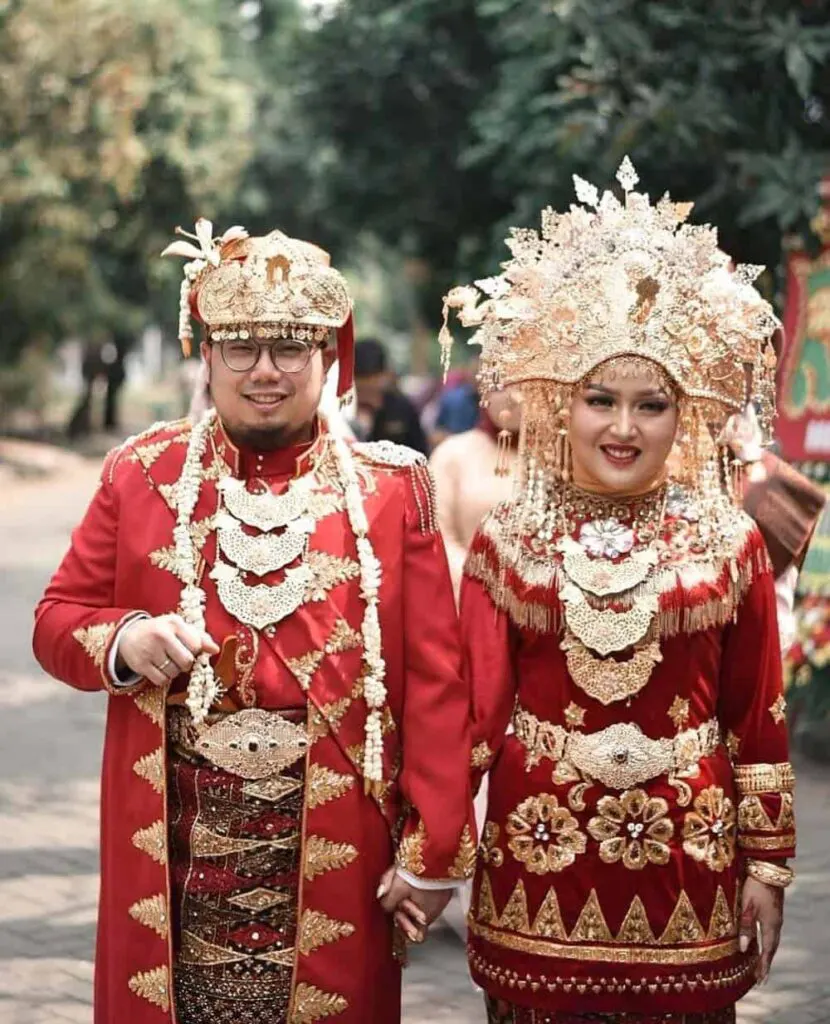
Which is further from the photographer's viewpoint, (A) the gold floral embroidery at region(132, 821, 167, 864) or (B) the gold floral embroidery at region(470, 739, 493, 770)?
(B) the gold floral embroidery at region(470, 739, 493, 770)

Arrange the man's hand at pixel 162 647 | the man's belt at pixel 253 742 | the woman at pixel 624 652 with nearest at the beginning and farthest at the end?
the man's hand at pixel 162 647
the man's belt at pixel 253 742
the woman at pixel 624 652

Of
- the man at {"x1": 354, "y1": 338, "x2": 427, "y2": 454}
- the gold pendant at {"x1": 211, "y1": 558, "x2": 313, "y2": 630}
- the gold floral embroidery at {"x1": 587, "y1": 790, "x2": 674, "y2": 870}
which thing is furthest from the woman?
the man at {"x1": 354, "y1": 338, "x2": 427, "y2": 454}

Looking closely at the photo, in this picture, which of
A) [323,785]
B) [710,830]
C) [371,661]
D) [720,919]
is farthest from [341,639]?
[720,919]

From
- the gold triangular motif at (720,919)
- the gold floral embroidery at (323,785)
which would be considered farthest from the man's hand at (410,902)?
the gold triangular motif at (720,919)

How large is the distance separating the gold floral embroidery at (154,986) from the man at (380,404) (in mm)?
3966

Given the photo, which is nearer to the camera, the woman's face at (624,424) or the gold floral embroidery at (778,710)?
the woman's face at (624,424)

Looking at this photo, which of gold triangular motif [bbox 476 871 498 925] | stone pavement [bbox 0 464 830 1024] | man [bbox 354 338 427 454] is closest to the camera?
gold triangular motif [bbox 476 871 498 925]

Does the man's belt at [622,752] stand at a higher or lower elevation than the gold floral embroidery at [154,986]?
higher

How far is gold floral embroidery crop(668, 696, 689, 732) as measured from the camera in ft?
11.8

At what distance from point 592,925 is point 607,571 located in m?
0.73

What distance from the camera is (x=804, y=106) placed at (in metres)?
8.89

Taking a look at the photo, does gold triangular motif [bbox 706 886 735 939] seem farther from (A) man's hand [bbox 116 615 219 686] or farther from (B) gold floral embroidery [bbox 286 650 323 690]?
(A) man's hand [bbox 116 615 219 686]

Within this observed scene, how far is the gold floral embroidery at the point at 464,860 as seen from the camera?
3.50 meters

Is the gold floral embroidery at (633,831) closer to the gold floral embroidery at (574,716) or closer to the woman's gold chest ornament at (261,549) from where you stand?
the gold floral embroidery at (574,716)
